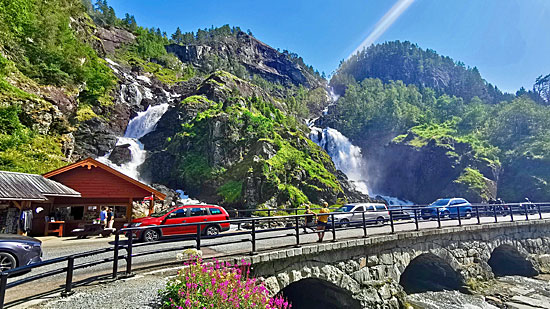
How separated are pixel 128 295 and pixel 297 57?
15431 cm

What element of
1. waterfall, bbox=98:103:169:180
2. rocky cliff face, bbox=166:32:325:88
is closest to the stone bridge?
waterfall, bbox=98:103:169:180

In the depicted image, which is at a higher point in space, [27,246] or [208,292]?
[27,246]

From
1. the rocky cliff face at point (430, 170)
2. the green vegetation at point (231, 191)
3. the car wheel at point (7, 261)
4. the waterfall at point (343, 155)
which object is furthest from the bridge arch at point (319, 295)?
the rocky cliff face at point (430, 170)

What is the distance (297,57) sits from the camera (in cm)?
14812

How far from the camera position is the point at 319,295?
11227 millimetres

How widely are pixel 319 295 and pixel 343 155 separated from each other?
49.4 meters

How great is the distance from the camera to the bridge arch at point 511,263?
1661 centimetres

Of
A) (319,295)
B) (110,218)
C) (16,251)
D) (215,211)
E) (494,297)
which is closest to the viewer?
(16,251)

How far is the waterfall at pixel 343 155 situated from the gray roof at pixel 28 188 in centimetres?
4729

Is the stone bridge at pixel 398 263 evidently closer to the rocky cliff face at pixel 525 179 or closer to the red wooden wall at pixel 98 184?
the red wooden wall at pixel 98 184

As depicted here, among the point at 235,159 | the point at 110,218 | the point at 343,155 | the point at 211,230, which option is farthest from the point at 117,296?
the point at 343,155

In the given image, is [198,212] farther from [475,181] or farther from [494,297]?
[475,181]

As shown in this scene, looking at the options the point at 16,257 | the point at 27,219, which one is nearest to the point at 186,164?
the point at 27,219

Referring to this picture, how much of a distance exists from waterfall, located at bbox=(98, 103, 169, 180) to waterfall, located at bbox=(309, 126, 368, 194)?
31958mm
